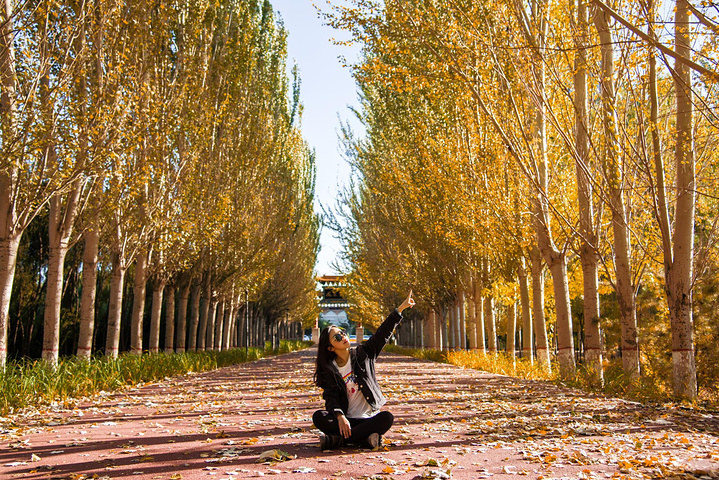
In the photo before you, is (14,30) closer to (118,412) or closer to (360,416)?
(118,412)

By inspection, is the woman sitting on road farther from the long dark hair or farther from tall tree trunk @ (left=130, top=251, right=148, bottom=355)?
tall tree trunk @ (left=130, top=251, right=148, bottom=355)

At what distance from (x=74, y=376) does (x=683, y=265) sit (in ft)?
33.2

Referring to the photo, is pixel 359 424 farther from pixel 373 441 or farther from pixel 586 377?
pixel 586 377

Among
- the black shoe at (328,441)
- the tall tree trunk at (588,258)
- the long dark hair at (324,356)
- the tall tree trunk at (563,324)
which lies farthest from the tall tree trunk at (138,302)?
the black shoe at (328,441)

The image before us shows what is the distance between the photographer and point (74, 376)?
447 inches

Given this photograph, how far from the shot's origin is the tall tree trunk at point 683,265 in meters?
9.99

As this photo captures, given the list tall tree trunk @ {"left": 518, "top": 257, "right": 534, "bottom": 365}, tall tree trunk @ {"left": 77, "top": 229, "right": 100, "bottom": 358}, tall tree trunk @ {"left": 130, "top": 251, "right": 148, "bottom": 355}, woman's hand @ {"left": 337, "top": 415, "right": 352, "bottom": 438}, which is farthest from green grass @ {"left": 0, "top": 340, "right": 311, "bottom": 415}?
tall tree trunk @ {"left": 518, "top": 257, "right": 534, "bottom": 365}

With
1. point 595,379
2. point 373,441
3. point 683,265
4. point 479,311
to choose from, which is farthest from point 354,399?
point 479,311

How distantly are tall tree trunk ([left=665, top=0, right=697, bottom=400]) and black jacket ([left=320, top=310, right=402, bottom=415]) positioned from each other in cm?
581

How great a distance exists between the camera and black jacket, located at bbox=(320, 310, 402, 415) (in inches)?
246

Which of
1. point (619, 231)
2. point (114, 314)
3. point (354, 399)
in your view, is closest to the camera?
point (354, 399)

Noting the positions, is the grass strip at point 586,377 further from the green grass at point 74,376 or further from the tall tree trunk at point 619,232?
the green grass at point 74,376

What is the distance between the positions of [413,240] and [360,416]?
66.9ft

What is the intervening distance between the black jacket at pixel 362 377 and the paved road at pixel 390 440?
0.45 metres
